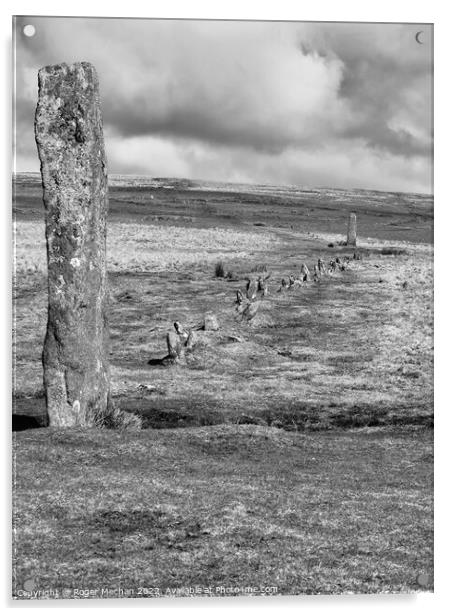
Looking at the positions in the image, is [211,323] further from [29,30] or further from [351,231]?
[351,231]

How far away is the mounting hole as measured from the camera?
16.5 meters

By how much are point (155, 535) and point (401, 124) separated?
1039 centimetres

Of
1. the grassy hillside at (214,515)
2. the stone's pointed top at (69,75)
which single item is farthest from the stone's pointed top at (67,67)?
the grassy hillside at (214,515)

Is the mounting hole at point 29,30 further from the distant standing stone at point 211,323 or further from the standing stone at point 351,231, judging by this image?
the standing stone at point 351,231

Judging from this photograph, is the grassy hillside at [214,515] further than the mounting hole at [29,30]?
No

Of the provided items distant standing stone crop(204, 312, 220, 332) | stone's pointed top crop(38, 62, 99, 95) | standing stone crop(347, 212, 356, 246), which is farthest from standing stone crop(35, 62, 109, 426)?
standing stone crop(347, 212, 356, 246)

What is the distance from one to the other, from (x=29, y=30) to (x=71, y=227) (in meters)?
3.85

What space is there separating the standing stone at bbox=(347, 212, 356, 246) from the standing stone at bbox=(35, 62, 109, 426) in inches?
785

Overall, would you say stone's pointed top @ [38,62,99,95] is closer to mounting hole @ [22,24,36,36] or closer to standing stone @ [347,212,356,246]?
mounting hole @ [22,24,36,36]

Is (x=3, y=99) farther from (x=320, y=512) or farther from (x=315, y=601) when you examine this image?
(x=315, y=601)

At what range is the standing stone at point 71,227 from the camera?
17203 millimetres

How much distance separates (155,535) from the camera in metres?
13.6

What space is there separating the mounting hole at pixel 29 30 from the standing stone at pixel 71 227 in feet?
2.52

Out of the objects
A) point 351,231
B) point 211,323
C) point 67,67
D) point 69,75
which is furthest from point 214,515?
point 351,231
